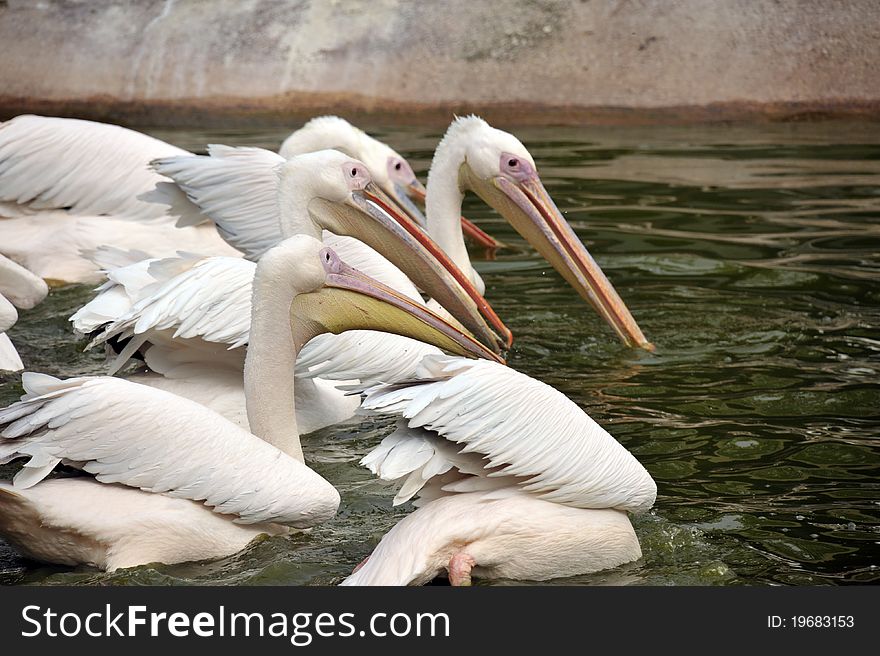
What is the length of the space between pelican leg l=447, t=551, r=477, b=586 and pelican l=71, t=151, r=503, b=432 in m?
1.21

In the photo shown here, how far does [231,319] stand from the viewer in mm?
3887

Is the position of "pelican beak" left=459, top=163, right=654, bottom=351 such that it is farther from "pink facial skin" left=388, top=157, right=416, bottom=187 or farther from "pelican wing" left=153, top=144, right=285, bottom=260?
"pink facial skin" left=388, top=157, right=416, bottom=187

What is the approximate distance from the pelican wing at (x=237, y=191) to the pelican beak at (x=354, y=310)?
1.69m

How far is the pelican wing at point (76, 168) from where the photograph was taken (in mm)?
5730

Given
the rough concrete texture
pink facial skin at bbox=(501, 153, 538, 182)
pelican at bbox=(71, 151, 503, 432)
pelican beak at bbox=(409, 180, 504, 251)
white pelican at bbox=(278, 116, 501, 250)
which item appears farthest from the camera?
the rough concrete texture

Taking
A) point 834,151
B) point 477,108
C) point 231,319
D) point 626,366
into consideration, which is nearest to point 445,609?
point 231,319

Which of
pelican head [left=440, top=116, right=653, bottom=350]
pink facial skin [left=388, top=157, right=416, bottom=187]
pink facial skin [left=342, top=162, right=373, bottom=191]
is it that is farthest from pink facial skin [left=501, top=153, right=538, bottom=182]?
pink facial skin [left=388, top=157, right=416, bottom=187]

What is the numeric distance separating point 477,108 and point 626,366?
17.4 feet

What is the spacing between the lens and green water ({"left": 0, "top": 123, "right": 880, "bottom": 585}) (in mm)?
3201

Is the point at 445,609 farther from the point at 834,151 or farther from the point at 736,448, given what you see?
the point at 834,151

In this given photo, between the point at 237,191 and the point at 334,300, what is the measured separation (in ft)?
6.26

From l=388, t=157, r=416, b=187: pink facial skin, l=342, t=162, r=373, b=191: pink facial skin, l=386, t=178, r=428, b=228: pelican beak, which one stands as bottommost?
l=386, t=178, r=428, b=228: pelican beak

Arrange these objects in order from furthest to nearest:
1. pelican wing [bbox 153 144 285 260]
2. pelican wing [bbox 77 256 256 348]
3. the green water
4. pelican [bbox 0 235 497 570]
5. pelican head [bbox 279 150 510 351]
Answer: pelican wing [bbox 153 144 285 260], pelican head [bbox 279 150 510 351], pelican wing [bbox 77 256 256 348], the green water, pelican [bbox 0 235 497 570]

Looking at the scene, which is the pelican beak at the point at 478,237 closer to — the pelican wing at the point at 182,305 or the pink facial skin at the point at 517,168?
the pink facial skin at the point at 517,168
